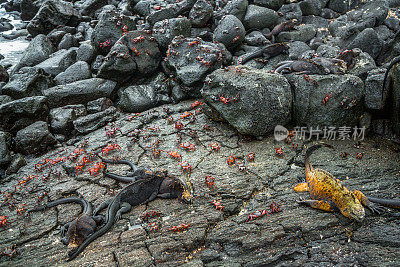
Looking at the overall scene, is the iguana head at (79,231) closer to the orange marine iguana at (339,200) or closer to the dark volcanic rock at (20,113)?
the orange marine iguana at (339,200)

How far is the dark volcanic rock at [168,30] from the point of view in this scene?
1049cm

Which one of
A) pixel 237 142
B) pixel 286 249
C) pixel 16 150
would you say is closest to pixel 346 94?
pixel 237 142

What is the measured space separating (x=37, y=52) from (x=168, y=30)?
263 inches

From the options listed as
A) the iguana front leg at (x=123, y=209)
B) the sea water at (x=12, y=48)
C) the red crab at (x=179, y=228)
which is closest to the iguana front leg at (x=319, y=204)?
the red crab at (x=179, y=228)

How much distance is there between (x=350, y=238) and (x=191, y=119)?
17.9 feet

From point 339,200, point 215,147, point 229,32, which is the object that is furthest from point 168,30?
point 339,200

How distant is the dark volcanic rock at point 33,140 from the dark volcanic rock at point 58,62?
3.56m

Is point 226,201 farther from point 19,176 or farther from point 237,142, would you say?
point 19,176

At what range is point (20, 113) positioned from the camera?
8617 mm

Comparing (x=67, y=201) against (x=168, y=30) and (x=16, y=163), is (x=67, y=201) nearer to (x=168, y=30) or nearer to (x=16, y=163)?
(x=16, y=163)

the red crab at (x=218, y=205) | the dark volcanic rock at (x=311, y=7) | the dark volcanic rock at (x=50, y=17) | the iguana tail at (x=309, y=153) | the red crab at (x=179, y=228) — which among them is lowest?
the red crab at (x=179, y=228)

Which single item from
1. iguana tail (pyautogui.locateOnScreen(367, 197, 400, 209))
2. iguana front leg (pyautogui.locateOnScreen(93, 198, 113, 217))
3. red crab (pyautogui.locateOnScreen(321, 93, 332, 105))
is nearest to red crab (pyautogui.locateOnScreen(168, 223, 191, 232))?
iguana front leg (pyautogui.locateOnScreen(93, 198, 113, 217))

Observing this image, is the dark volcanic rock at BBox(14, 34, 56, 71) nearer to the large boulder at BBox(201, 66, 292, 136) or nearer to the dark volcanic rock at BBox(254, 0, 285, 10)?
the large boulder at BBox(201, 66, 292, 136)

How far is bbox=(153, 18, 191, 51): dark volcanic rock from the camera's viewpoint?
34.4 ft
